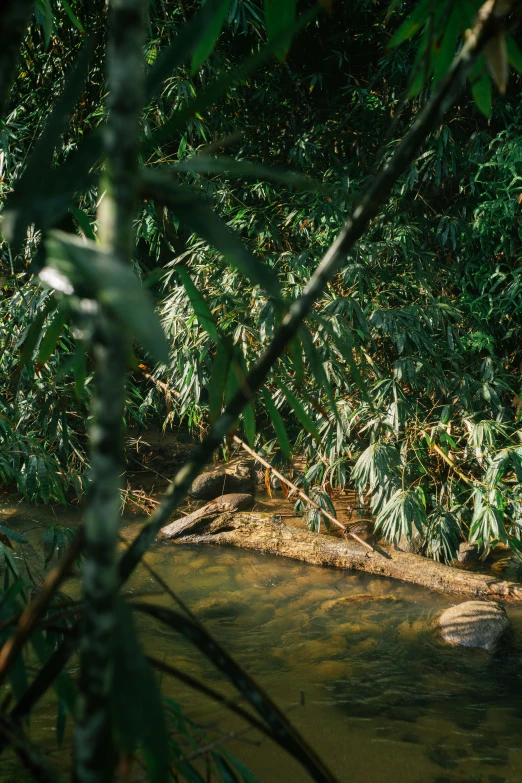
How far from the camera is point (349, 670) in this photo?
9.62ft

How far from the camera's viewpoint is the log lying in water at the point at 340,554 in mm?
3572

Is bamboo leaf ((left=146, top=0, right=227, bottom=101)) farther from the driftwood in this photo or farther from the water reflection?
the driftwood

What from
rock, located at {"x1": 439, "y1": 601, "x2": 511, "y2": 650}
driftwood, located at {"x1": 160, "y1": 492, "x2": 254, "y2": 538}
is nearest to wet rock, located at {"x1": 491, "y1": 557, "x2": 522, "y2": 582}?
rock, located at {"x1": 439, "y1": 601, "x2": 511, "y2": 650}

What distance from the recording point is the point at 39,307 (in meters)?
3.00

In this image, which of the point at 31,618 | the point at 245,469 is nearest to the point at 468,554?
the point at 245,469

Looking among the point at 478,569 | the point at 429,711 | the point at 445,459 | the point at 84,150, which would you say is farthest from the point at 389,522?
the point at 84,150

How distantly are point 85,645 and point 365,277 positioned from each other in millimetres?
3358

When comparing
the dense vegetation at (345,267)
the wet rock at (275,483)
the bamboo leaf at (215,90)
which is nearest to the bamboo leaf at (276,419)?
the bamboo leaf at (215,90)

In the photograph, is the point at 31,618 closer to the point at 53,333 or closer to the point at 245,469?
Answer: the point at 53,333

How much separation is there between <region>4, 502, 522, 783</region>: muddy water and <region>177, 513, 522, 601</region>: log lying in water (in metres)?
0.08

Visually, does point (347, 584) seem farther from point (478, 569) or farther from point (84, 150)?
point (84, 150)

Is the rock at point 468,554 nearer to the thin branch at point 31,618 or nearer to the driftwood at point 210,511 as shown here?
the driftwood at point 210,511

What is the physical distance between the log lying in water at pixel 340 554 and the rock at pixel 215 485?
0.80 m

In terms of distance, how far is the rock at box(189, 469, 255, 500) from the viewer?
5363mm
